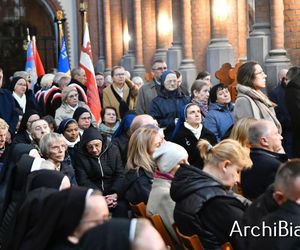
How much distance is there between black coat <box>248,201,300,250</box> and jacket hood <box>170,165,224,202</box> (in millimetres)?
929

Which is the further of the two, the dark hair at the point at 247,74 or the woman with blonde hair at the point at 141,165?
the dark hair at the point at 247,74

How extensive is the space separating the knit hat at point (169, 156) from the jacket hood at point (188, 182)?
0.42 m

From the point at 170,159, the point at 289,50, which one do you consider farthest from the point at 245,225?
the point at 289,50

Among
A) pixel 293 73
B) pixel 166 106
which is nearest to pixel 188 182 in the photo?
pixel 293 73

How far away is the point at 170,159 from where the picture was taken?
665 cm

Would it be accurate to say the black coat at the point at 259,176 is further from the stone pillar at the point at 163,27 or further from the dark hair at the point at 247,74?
the stone pillar at the point at 163,27

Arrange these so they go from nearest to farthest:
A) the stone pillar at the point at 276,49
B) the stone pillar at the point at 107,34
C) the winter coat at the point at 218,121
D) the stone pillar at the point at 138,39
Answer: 1. the winter coat at the point at 218,121
2. the stone pillar at the point at 276,49
3. the stone pillar at the point at 138,39
4. the stone pillar at the point at 107,34

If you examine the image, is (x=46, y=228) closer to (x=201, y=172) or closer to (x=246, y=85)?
(x=201, y=172)

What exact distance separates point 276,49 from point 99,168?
5.30m

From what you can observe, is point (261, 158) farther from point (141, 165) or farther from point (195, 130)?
point (195, 130)

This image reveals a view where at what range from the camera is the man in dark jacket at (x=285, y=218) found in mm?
4906

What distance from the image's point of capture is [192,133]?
978 cm

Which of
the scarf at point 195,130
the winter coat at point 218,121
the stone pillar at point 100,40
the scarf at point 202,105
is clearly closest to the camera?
the scarf at point 195,130

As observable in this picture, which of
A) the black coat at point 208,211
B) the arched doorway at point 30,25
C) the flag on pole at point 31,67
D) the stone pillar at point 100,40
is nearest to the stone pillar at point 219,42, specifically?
Result: the flag on pole at point 31,67
